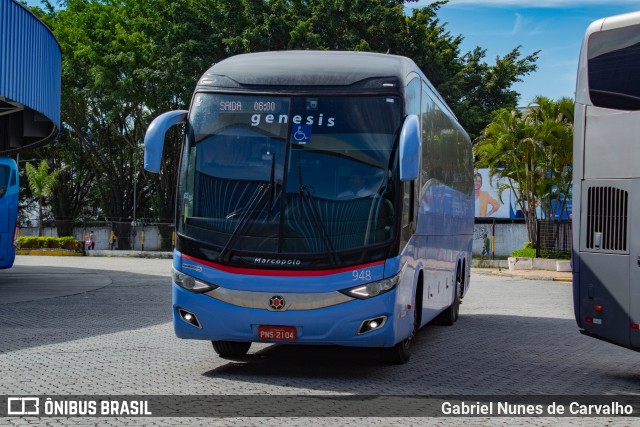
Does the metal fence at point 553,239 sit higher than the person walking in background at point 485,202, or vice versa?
the person walking in background at point 485,202

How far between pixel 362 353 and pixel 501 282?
1844 cm

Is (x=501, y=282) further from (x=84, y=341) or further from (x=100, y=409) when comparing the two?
(x=100, y=409)

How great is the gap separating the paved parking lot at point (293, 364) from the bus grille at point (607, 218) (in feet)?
4.98

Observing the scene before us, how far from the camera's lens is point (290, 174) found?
9797 millimetres

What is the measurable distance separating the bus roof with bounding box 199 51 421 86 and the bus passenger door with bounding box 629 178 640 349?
2703mm

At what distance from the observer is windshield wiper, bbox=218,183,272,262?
969 cm

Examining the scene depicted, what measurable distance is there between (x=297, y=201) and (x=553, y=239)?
28.9 metres

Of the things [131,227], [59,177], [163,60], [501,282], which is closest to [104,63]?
[163,60]

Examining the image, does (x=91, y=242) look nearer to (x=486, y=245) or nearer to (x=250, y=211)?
(x=486, y=245)

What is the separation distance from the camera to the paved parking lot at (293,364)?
29.5 ft

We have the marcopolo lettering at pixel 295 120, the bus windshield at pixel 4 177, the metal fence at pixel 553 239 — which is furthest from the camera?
the metal fence at pixel 553 239

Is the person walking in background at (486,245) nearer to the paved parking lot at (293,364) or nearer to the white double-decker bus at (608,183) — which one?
the paved parking lot at (293,364)

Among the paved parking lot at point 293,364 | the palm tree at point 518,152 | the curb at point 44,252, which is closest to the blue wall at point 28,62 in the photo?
the paved parking lot at point 293,364

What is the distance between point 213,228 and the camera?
983cm
